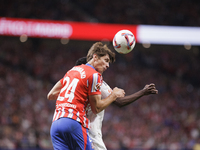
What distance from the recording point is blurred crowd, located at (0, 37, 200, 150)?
12.4 metres

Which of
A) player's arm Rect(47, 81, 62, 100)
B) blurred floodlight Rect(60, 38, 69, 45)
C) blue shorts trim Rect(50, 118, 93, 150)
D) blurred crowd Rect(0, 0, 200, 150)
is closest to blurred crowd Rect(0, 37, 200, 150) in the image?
blurred crowd Rect(0, 0, 200, 150)

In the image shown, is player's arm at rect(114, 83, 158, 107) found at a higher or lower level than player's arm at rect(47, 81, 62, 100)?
lower

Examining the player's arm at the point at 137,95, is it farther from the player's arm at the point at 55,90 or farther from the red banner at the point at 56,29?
the red banner at the point at 56,29

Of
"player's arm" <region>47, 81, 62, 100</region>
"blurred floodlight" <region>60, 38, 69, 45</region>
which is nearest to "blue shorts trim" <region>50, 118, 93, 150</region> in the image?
"player's arm" <region>47, 81, 62, 100</region>

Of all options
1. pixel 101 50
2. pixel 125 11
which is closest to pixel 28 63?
pixel 125 11

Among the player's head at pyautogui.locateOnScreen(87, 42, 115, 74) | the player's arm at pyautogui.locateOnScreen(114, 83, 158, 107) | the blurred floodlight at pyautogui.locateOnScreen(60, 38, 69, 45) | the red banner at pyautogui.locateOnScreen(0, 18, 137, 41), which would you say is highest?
the blurred floodlight at pyautogui.locateOnScreen(60, 38, 69, 45)

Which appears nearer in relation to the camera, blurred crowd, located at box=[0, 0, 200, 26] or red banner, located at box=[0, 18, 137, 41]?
red banner, located at box=[0, 18, 137, 41]

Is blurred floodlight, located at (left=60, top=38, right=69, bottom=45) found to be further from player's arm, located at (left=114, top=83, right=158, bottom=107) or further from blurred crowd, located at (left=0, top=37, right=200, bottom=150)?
player's arm, located at (left=114, top=83, right=158, bottom=107)

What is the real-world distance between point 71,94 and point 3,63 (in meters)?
13.8

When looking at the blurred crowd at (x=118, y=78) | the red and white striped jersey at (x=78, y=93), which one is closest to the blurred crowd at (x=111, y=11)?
the blurred crowd at (x=118, y=78)

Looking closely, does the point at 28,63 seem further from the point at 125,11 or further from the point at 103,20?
the point at 125,11

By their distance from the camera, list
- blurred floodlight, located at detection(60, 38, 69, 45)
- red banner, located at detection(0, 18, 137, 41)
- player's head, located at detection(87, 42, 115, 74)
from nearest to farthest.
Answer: player's head, located at detection(87, 42, 115, 74) → red banner, located at detection(0, 18, 137, 41) → blurred floodlight, located at detection(60, 38, 69, 45)

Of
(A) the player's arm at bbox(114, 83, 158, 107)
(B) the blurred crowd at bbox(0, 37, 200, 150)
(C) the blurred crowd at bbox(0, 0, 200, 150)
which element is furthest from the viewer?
(C) the blurred crowd at bbox(0, 0, 200, 150)

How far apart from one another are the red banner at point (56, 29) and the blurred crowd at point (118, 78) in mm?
1595
